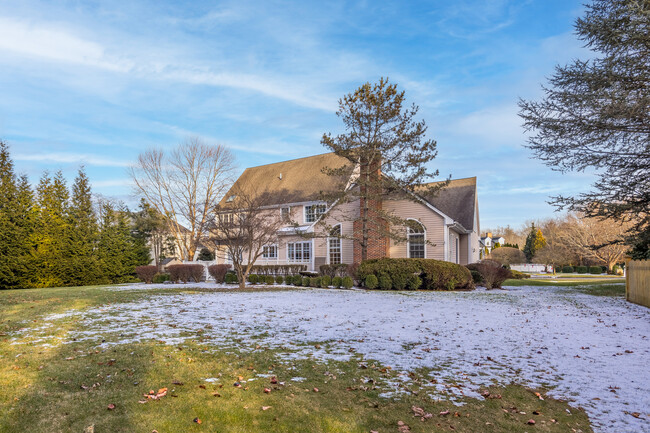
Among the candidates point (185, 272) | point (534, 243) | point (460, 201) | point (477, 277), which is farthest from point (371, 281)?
point (534, 243)

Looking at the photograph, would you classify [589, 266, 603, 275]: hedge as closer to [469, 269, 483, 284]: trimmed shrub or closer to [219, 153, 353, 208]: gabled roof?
[469, 269, 483, 284]: trimmed shrub

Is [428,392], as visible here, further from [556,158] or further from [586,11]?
[586,11]

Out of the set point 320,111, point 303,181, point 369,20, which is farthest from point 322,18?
point 303,181

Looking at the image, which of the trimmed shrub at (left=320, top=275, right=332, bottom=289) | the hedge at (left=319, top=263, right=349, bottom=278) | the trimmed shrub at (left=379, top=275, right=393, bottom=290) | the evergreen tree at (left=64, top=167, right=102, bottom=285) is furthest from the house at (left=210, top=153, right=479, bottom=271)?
the evergreen tree at (left=64, top=167, right=102, bottom=285)

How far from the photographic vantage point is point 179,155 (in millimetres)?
31297

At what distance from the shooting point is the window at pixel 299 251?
24.3 m

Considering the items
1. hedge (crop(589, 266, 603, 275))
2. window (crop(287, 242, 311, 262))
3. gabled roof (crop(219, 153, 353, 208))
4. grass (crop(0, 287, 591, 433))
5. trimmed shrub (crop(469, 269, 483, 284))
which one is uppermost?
gabled roof (crop(219, 153, 353, 208))

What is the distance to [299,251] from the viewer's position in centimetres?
2472

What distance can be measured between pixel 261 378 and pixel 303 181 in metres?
23.5

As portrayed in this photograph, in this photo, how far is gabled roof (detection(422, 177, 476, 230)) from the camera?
2392cm

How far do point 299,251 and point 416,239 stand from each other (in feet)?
24.2

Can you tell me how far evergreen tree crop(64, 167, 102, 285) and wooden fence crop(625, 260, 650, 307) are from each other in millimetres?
25292

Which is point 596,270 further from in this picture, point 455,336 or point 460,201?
point 455,336

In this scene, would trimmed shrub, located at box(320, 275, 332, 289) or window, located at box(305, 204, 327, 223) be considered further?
window, located at box(305, 204, 327, 223)
